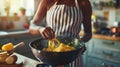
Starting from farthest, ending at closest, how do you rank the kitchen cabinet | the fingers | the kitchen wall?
the kitchen wall < the kitchen cabinet < the fingers

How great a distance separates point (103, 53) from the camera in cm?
275

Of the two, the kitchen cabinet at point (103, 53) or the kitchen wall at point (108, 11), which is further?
the kitchen wall at point (108, 11)

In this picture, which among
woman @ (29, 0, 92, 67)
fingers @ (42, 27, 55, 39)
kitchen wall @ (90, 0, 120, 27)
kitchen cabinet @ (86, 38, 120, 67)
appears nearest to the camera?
fingers @ (42, 27, 55, 39)

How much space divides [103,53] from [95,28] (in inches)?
18.5

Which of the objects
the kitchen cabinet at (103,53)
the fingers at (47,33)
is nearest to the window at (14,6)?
the kitchen cabinet at (103,53)

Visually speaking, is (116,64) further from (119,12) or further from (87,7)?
(87,7)

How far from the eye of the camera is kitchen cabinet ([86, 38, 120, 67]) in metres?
2.62

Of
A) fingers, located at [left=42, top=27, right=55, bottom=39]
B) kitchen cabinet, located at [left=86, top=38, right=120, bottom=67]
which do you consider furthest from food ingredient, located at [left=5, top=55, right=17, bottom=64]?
→ kitchen cabinet, located at [left=86, top=38, right=120, bottom=67]

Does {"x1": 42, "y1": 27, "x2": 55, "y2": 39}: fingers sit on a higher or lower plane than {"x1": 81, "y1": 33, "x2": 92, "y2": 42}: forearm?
higher

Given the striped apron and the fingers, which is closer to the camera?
the fingers

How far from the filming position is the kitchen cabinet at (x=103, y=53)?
103 inches

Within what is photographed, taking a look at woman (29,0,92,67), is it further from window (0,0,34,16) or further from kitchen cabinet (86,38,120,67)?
window (0,0,34,16)

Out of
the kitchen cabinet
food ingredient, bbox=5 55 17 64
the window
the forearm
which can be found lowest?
the kitchen cabinet

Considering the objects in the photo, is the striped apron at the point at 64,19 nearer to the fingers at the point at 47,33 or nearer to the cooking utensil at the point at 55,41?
the cooking utensil at the point at 55,41
